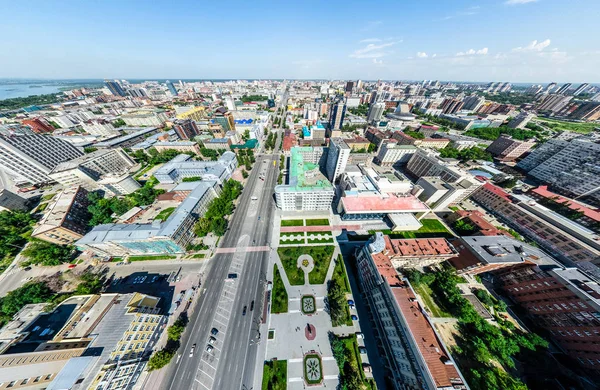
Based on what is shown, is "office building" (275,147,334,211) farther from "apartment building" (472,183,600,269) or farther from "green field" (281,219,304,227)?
"apartment building" (472,183,600,269)

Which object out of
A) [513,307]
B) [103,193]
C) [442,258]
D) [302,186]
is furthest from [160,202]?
[513,307]

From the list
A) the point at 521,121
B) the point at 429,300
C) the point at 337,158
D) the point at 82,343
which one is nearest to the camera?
the point at 82,343

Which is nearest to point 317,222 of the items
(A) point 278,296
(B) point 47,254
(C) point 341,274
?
(C) point 341,274

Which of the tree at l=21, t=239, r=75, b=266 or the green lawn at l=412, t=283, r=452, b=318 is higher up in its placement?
the tree at l=21, t=239, r=75, b=266

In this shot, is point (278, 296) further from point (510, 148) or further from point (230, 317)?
point (510, 148)

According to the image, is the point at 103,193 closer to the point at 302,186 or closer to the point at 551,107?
the point at 302,186

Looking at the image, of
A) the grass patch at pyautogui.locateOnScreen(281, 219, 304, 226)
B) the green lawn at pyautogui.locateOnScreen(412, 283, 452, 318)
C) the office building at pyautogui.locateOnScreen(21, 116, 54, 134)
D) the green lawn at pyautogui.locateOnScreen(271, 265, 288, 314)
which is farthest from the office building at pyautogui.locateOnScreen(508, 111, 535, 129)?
the office building at pyautogui.locateOnScreen(21, 116, 54, 134)

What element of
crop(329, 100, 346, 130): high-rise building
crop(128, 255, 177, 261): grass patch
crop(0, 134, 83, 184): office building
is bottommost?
crop(128, 255, 177, 261): grass patch
